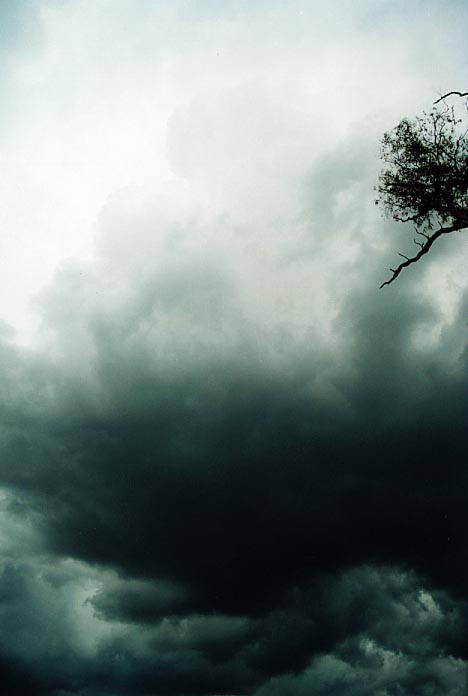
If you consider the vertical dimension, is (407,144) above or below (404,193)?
above

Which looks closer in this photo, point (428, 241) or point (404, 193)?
point (428, 241)

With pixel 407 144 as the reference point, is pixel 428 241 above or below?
below

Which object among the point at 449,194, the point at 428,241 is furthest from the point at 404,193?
the point at 428,241

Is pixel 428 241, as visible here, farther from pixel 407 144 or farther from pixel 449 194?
pixel 407 144

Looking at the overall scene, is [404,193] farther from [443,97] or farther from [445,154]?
[443,97]

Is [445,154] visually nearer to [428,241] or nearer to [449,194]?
[449,194]

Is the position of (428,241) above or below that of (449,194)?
below

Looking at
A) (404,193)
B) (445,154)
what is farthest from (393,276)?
(445,154)

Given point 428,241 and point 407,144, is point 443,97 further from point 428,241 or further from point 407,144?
point 428,241

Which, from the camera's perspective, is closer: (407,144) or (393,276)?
(393,276)

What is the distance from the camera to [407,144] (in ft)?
82.8

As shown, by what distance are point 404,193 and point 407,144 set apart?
88.3 inches

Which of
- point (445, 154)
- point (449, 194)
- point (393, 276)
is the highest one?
point (445, 154)

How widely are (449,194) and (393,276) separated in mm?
4542
